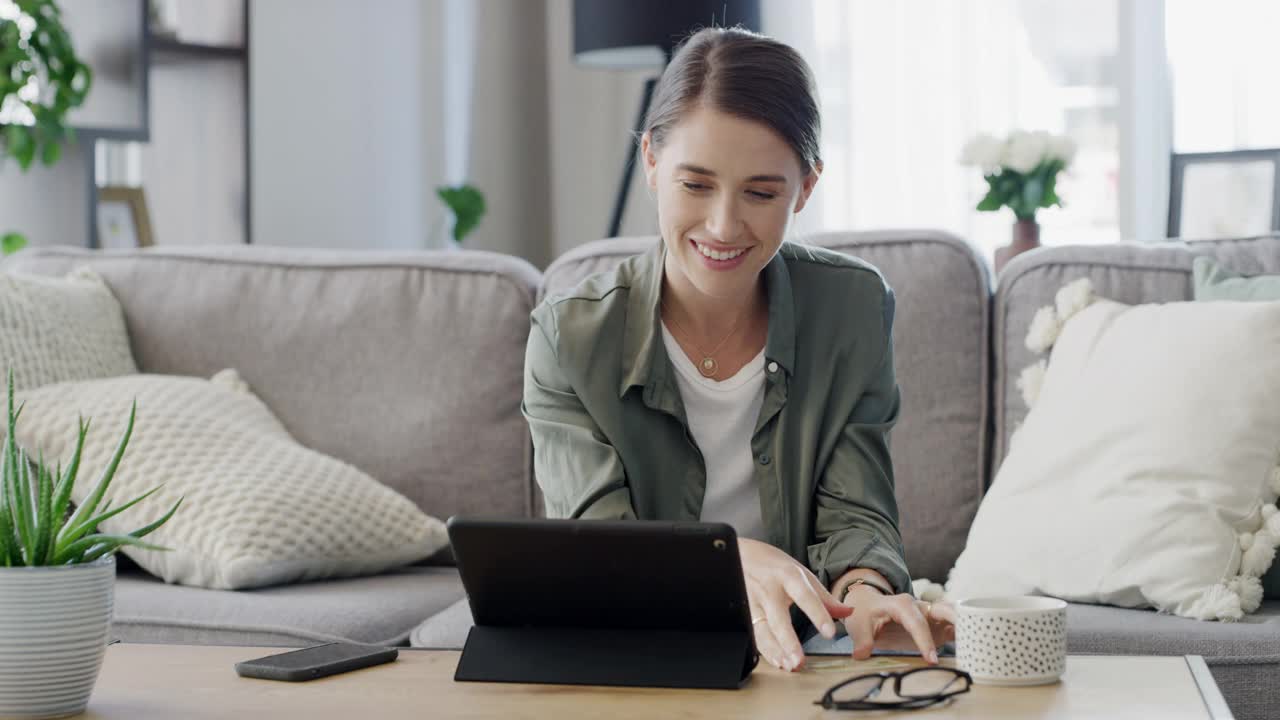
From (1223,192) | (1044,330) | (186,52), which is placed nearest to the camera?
(1044,330)

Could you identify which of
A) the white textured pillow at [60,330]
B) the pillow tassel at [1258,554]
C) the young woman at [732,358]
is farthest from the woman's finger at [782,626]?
the white textured pillow at [60,330]

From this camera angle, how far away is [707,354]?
1.59m

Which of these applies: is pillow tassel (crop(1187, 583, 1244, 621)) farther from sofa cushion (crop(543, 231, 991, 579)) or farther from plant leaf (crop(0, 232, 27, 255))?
plant leaf (crop(0, 232, 27, 255))

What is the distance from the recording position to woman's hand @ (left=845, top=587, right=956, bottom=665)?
113cm

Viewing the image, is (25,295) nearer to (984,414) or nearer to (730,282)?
(730,282)

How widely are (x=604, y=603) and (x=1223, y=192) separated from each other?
2.58m

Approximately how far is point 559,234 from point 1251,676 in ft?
10.4

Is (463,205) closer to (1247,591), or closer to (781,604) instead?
(1247,591)

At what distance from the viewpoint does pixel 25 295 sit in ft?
7.26

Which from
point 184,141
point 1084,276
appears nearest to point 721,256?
point 1084,276

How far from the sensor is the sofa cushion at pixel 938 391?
6.95ft

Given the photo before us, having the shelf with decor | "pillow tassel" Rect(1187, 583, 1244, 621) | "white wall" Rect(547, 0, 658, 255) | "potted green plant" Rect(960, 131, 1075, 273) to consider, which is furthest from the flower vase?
the shelf with decor

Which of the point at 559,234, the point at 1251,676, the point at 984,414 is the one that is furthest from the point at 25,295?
the point at 559,234

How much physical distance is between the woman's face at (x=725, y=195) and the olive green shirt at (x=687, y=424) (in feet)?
0.35
